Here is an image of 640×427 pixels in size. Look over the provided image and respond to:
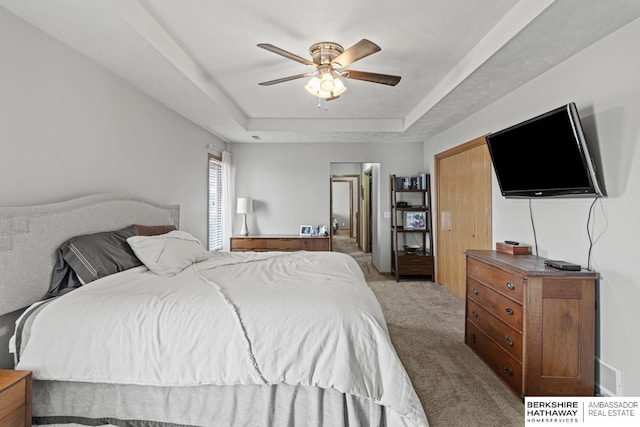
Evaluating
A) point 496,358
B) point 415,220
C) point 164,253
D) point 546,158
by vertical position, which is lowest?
point 496,358

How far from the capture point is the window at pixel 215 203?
5.04 meters

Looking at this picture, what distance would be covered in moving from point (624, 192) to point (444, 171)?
9.68 ft

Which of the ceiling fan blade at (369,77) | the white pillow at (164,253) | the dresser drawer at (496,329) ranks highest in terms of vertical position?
the ceiling fan blade at (369,77)

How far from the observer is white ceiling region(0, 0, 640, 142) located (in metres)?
1.94

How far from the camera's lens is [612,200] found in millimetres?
2090

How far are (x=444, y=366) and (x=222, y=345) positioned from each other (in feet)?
6.11

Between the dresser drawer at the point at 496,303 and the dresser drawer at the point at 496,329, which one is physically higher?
the dresser drawer at the point at 496,303

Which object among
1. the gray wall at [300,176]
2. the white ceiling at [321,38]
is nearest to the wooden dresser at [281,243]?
the gray wall at [300,176]

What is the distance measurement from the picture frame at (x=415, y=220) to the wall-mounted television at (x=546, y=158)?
244 cm

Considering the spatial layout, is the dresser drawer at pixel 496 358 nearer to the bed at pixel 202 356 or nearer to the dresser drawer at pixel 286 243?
the bed at pixel 202 356

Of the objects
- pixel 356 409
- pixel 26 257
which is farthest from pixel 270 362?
pixel 26 257

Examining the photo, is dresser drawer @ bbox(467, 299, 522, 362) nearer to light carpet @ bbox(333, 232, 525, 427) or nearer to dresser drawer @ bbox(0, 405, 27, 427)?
light carpet @ bbox(333, 232, 525, 427)

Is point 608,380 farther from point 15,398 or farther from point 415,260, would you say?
point 15,398

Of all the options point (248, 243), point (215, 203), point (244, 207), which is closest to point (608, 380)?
point (248, 243)
